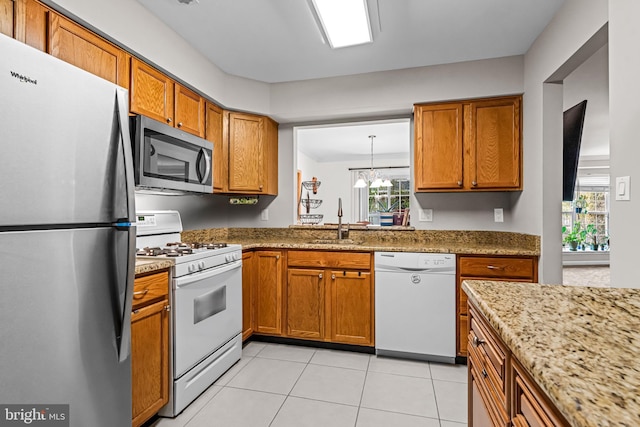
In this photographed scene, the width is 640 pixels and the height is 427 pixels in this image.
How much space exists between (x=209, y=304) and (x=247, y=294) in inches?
27.4

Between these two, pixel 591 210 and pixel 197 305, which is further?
pixel 591 210

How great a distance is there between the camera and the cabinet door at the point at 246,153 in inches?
122

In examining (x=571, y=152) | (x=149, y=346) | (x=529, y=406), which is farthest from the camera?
(x=571, y=152)

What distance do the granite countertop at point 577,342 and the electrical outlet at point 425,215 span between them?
2012mm

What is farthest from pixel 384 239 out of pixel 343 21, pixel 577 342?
pixel 577 342

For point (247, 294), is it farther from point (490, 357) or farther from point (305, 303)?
point (490, 357)

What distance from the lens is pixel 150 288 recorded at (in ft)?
5.57

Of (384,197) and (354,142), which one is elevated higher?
(354,142)

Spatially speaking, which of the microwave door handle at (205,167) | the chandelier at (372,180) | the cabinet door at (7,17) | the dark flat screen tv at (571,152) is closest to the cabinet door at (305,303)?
the microwave door handle at (205,167)

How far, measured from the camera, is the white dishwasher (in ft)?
8.28

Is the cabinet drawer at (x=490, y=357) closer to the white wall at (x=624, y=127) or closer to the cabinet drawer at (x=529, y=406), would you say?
the cabinet drawer at (x=529, y=406)

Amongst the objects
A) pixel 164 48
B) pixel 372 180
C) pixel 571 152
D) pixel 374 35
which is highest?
pixel 374 35

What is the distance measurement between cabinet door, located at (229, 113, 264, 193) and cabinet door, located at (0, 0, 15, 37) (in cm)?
179
